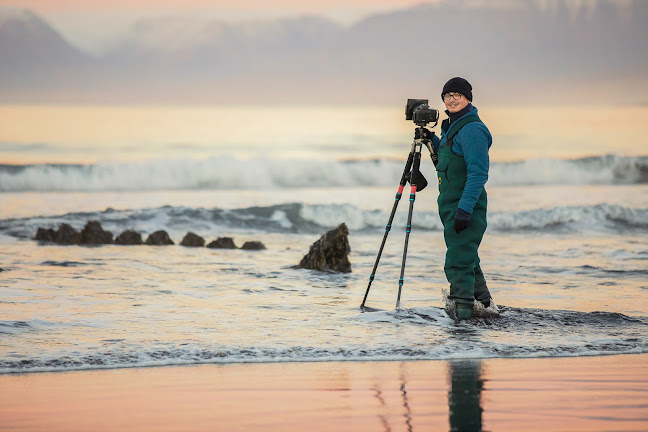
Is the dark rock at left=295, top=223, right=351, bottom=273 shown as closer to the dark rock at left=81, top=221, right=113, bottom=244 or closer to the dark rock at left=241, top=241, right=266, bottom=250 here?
the dark rock at left=241, top=241, right=266, bottom=250

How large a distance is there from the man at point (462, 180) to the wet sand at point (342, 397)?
138cm

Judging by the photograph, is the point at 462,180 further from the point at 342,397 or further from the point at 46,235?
the point at 46,235

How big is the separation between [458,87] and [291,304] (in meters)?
3.25

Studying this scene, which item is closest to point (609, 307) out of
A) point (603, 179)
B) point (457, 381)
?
point (457, 381)

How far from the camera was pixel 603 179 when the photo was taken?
4766 cm

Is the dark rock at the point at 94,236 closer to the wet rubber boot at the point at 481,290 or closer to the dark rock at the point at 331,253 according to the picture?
the dark rock at the point at 331,253

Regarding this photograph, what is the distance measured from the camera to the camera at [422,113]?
7.86 metres

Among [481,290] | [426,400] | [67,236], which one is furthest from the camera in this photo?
[67,236]

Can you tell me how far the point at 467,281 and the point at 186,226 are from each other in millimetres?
18500

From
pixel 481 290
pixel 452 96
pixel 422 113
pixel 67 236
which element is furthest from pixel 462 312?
pixel 67 236

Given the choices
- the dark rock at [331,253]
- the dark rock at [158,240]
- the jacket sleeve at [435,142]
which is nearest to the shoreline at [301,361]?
the jacket sleeve at [435,142]

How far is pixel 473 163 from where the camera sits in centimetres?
741

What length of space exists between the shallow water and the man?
566mm

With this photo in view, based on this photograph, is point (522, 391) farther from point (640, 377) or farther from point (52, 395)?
point (52, 395)
